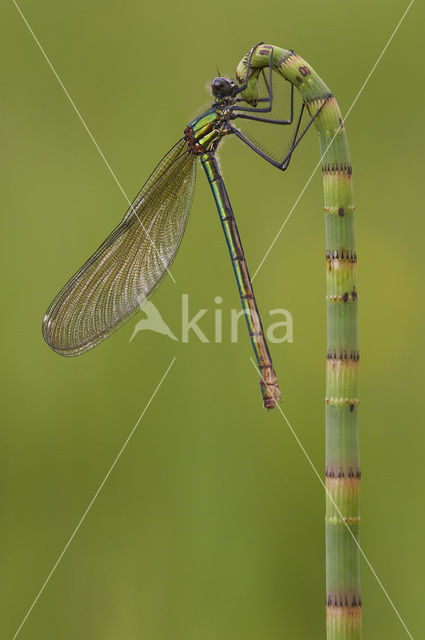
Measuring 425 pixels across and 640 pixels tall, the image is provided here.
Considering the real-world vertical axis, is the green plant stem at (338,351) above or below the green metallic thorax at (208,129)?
below

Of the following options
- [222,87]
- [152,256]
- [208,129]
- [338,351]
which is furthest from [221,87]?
[338,351]

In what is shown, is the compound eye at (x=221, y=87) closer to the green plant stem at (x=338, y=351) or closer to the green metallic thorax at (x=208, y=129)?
the green metallic thorax at (x=208, y=129)

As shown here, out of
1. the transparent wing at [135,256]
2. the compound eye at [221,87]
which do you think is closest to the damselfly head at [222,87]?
the compound eye at [221,87]

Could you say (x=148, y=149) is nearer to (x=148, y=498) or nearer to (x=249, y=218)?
(x=249, y=218)

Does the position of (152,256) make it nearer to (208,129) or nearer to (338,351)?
(208,129)

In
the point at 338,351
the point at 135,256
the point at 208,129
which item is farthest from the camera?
the point at 135,256

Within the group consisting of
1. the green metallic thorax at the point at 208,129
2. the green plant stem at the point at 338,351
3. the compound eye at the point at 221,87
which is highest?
the compound eye at the point at 221,87
